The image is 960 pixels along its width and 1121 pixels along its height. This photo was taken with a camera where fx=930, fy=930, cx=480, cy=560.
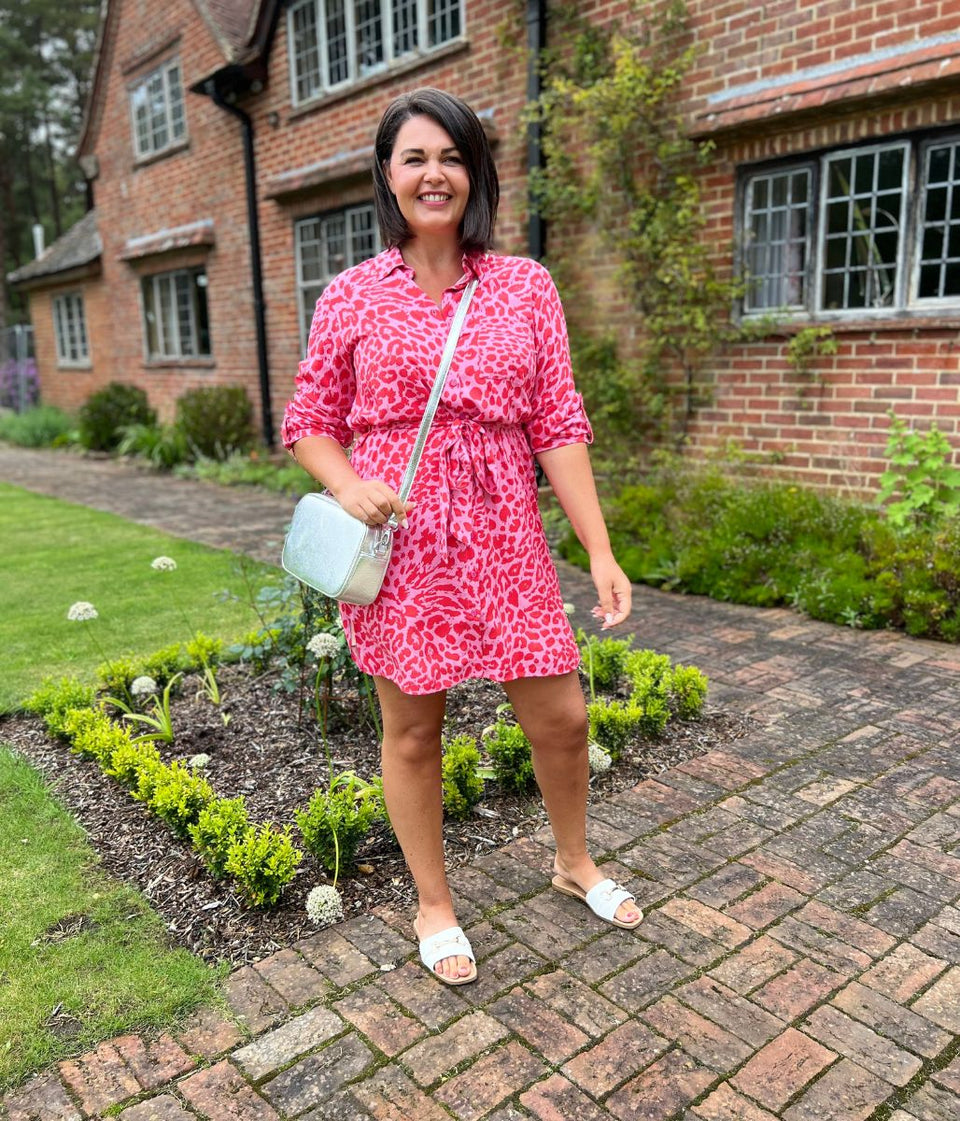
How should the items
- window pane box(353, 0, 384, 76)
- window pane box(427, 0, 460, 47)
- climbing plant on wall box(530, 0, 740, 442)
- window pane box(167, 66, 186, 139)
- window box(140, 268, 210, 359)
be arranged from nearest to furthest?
climbing plant on wall box(530, 0, 740, 442) → window pane box(427, 0, 460, 47) → window pane box(353, 0, 384, 76) → window pane box(167, 66, 186, 139) → window box(140, 268, 210, 359)

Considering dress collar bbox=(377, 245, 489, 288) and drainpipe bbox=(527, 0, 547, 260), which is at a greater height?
drainpipe bbox=(527, 0, 547, 260)

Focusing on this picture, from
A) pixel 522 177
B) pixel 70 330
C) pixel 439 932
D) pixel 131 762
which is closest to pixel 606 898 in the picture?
pixel 439 932

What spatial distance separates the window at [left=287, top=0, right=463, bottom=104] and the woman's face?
687cm

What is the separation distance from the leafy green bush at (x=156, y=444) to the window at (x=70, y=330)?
4.03 metres

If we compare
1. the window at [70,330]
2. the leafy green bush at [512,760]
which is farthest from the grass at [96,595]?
the window at [70,330]

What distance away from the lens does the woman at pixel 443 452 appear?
6.73 feet

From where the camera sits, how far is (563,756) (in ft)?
7.57

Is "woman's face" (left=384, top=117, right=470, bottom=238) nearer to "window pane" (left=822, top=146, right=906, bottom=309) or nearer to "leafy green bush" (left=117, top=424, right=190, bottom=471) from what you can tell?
"window pane" (left=822, top=146, right=906, bottom=309)

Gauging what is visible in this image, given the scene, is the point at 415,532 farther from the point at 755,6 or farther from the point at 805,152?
the point at 755,6

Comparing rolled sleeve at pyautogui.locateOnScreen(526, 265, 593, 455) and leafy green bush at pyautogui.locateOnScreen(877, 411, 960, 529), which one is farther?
leafy green bush at pyautogui.locateOnScreen(877, 411, 960, 529)

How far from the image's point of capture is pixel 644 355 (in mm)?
6816

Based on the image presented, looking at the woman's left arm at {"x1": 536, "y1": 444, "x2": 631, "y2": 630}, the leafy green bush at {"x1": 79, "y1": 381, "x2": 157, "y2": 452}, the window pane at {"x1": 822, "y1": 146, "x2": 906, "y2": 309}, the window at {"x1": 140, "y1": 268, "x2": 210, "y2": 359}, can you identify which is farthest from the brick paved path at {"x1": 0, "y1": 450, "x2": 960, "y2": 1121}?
the leafy green bush at {"x1": 79, "y1": 381, "x2": 157, "y2": 452}

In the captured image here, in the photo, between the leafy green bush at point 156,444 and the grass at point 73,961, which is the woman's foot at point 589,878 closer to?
the grass at point 73,961

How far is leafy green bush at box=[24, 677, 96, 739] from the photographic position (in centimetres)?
350
